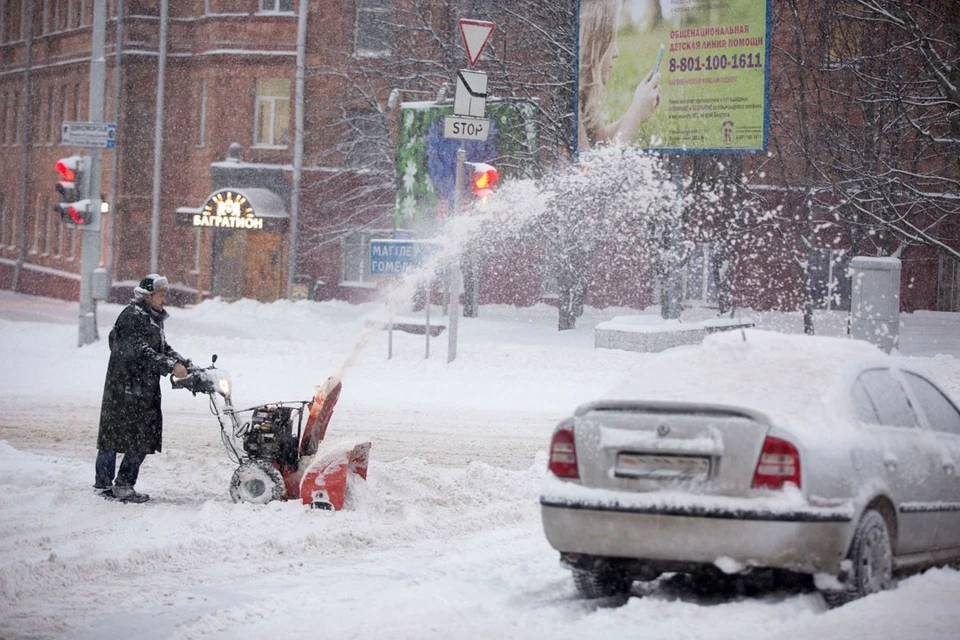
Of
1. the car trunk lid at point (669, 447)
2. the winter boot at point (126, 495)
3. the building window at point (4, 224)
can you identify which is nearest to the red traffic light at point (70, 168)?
the winter boot at point (126, 495)

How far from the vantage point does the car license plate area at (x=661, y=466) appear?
19.6 feet

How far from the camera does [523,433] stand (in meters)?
14.0

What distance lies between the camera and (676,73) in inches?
838

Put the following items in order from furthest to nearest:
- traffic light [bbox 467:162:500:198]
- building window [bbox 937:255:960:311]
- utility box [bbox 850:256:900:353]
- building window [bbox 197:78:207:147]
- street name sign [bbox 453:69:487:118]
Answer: building window [bbox 197:78:207:147]
building window [bbox 937:255:960:311]
traffic light [bbox 467:162:500:198]
street name sign [bbox 453:69:487:118]
utility box [bbox 850:256:900:353]

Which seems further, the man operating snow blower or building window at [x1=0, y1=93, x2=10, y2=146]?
building window at [x1=0, y1=93, x2=10, y2=146]

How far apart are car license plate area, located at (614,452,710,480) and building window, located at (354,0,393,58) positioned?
31719mm

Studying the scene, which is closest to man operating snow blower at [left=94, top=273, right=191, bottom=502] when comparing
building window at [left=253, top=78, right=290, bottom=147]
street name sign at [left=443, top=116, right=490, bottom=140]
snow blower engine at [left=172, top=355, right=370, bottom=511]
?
snow blower engine at [left=172, top=355, right=370, bottom=511]

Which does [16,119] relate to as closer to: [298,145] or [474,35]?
[298,145]

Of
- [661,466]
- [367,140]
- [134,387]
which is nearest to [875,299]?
[134,387]

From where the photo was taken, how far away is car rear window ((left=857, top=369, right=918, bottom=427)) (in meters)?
6.61

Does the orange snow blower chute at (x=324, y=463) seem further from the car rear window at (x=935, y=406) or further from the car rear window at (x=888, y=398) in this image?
the car rear window at (x=935, y=406)

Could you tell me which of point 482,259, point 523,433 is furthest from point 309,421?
point 482,259

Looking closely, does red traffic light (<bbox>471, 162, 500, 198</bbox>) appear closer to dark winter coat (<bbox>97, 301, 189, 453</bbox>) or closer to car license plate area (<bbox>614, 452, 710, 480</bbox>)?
dark winter coat (<bbox>97, 301, 189, 453</bbox>)

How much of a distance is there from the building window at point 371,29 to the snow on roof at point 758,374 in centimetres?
3092
